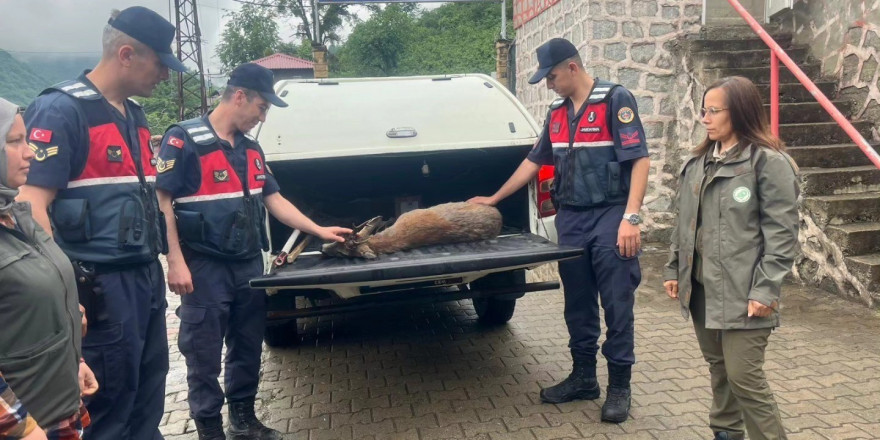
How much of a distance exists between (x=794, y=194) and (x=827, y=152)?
155 inches

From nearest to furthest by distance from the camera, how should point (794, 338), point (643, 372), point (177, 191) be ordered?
point (177, 191), point (643, 372), point (794, 338)

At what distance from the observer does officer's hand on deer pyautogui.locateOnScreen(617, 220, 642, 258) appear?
3.16m

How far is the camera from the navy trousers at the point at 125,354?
A: 2.32 meters

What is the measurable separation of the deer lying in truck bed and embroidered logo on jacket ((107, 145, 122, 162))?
1224 mm

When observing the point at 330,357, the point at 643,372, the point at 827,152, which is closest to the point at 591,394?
the point at 643,372

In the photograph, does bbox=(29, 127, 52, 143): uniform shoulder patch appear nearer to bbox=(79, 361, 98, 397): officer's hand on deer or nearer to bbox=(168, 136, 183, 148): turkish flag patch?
bbox=(168, 136, 183, 148): turkish flag patch

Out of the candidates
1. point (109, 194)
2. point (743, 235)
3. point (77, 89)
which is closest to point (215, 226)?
point (109, 194)

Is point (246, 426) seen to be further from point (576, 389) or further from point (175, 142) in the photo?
point (576, 389)

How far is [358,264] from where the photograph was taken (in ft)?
10.3

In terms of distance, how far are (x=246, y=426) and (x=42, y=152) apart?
1.75m

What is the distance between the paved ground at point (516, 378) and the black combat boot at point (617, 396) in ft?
0.19

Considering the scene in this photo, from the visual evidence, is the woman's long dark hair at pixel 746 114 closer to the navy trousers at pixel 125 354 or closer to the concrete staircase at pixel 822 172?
the navy trousers at pixel 125 354

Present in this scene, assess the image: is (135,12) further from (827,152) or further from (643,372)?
(827,152)

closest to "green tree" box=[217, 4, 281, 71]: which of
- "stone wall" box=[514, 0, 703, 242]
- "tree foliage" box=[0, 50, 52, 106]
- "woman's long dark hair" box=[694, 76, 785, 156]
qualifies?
"tree foliage" box=[0, 50, 52, 106]
